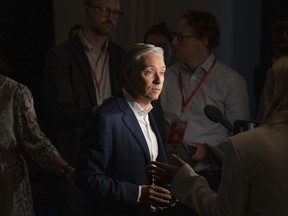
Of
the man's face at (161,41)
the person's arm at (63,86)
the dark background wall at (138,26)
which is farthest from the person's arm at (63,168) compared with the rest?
the dark background wall at (138,26)

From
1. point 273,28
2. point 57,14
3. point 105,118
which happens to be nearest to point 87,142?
point 105,118

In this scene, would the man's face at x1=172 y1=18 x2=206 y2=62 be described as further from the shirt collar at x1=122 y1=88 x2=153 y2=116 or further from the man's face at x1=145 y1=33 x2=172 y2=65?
the shirt collar at x1=122 y1=88 x2=153 y2=116

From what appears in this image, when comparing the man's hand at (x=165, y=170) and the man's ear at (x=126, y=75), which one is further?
the man's ear at (x=126, y=75)

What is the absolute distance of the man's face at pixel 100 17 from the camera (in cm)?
388

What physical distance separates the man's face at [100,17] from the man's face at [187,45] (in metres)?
0.38

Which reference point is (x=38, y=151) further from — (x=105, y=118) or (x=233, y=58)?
(x=233, y=58)

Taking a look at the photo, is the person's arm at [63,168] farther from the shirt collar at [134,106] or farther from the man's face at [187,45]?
the man's face at [187,45]

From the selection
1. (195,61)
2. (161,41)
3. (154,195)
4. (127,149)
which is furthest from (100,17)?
(154,195)

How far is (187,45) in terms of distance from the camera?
13.0 feet

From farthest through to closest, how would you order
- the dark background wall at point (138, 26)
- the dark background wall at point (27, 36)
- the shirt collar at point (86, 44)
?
the dark background wall at point (27, 36)
the dark background wall at point (138, 26)
the shirt collar at point (86, 44)

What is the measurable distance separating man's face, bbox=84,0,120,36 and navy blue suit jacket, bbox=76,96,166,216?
1.30m

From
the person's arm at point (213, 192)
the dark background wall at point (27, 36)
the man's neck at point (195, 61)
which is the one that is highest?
the person's arm at point (213, 192)

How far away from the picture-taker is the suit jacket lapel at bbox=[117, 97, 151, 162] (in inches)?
102

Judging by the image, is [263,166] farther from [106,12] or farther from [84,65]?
[106,12]
